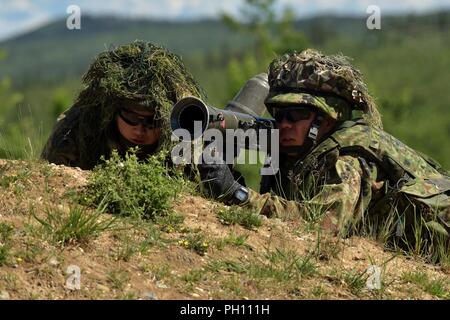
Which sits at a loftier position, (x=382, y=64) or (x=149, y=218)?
(x=149, y=218)

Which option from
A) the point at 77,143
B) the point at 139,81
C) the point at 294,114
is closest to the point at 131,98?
the point at 139,81

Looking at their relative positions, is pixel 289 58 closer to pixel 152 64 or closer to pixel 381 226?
pixel 152 64

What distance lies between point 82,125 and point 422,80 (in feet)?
343

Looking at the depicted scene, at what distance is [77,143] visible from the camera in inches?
269

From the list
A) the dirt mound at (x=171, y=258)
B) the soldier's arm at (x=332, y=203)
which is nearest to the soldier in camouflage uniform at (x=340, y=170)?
the soldier's arm at (x=332, y=203)

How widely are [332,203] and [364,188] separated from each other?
43cm

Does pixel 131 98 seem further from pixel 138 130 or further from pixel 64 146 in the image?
pixel 64 146

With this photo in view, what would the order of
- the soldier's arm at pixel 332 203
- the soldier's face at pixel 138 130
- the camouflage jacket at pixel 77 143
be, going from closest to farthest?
the soldier's arm at pixel 332 203 < the soldier's face at pixel 138 130 < the camouflage jacket at pixel 77 143

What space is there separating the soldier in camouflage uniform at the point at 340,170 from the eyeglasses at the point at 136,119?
32.4 inches

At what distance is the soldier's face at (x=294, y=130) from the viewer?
619cm

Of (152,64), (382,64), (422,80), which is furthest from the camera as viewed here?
(382,64)

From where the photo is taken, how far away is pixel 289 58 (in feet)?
21.1

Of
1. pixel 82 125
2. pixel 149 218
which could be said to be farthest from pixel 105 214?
pixel 82 125

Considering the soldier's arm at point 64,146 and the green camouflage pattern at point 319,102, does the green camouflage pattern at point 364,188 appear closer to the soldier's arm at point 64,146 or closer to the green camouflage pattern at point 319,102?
the green camouflage pattern at point 319,102
